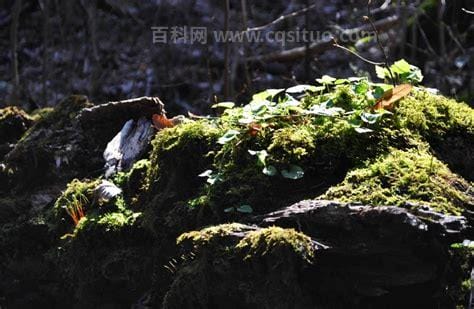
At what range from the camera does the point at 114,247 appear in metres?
2.65

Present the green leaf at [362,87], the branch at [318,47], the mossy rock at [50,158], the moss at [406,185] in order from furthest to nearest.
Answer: the branch at [318,47], the mossy rock at [50,158], the green leaf at [362,87], the moss at [406,185]

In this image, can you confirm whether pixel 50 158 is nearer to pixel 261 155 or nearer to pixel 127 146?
pixel 127 146

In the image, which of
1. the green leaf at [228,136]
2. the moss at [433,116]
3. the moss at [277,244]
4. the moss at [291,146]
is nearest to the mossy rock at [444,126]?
the moss at [433,116]

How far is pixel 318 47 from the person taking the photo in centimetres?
745

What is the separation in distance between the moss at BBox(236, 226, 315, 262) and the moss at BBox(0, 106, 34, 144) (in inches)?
76.3

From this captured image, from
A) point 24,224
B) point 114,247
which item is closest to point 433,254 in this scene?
point 114,247

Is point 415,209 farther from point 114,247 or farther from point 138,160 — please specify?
point 138,160

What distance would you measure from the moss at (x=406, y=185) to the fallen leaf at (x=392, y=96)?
223mm

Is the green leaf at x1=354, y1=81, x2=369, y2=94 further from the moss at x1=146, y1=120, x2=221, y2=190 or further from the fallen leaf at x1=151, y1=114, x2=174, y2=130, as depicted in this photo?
the fallen leaf at x1=151, y1=114, x2=174, y2=130

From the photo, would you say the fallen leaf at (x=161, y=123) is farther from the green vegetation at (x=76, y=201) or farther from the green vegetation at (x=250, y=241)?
the green vegetation at (x=250, y=241)

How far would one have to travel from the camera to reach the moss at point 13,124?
359 cm

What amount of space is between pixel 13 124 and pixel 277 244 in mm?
Answer: 2089

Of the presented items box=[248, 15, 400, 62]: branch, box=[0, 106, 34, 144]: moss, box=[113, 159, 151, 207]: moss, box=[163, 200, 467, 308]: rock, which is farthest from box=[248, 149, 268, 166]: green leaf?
box=[248, 15, 400, 62]: branch

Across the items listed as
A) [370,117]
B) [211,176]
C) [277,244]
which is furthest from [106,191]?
[370,117]
